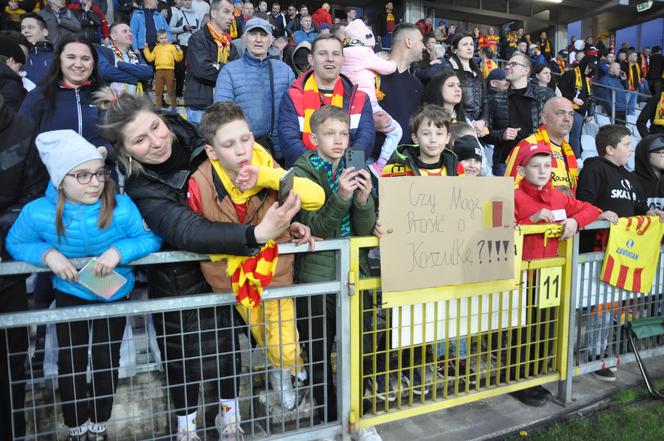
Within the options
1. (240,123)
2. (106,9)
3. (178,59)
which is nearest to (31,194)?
(240,123)

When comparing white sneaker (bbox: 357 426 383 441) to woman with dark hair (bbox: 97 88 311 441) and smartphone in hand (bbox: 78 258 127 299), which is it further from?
smartphone in hand (bbox: 78 258 127 299)

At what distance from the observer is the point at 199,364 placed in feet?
8.50

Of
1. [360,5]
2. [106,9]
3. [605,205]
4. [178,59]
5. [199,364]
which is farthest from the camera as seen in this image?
[360,5]

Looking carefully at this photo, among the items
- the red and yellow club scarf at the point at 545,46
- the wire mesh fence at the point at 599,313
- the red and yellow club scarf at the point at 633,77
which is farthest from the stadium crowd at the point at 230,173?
the red and yellow club scarf at the point at 545,46

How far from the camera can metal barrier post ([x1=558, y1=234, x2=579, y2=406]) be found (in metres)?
3.29

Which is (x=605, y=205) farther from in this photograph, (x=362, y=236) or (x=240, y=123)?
(x=240, y=123)

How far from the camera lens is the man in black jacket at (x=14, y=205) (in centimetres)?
254

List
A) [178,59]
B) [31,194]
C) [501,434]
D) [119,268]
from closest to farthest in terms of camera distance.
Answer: [119,268] → [31,194] → [501,434] → [178,59]

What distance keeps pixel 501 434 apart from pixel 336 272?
1474 mm

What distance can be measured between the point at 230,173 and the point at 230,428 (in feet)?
4.35

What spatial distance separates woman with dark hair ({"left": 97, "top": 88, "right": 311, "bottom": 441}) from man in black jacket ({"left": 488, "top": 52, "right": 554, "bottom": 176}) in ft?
13.0

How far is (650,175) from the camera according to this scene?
171 inches

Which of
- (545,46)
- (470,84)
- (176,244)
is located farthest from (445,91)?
(545,46)

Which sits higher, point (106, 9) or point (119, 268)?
point (106, 9)
